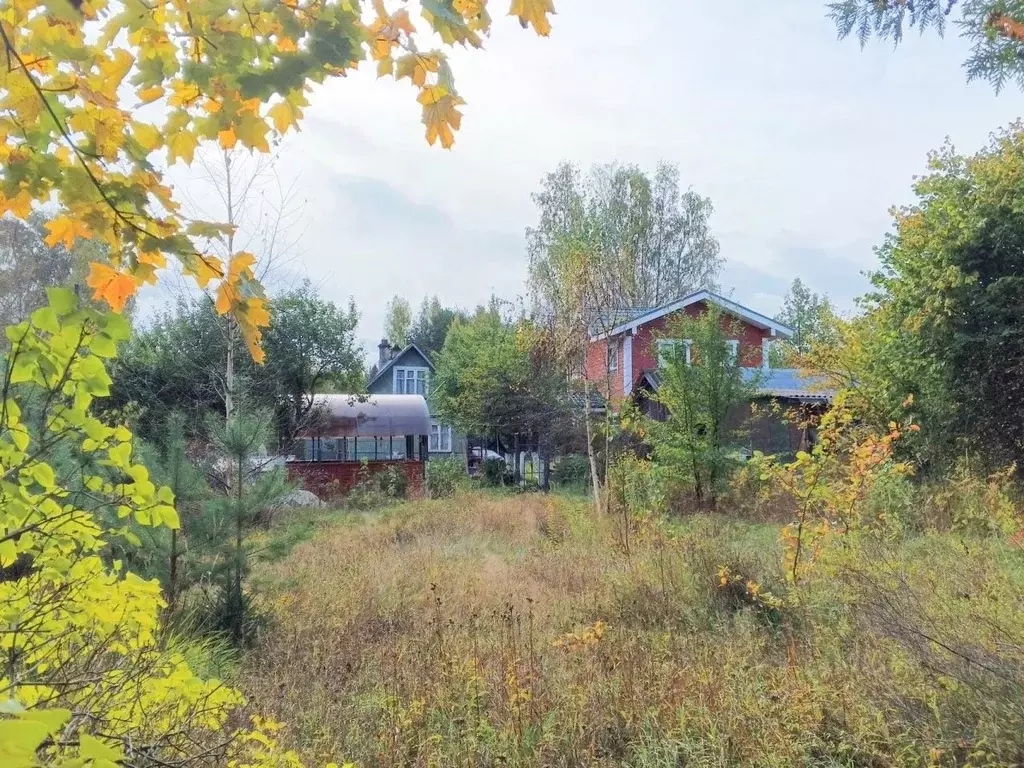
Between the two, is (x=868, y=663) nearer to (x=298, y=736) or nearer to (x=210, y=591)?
(x=298, y=736)

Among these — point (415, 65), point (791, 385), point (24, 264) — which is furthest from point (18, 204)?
point (24, 264)

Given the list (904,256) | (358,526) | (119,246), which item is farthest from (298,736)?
(904,256)

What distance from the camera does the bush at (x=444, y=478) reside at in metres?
15.7

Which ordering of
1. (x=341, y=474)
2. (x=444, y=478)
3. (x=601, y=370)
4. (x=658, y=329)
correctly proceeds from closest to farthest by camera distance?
(x=601, y=370), (x=341, y=474), (x=444, y=478), (x=658, y=329)

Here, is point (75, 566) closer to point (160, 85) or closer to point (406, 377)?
point (160, 85)

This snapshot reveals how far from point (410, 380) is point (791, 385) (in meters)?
20.4

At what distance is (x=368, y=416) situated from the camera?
712 inches

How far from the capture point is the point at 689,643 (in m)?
4.18

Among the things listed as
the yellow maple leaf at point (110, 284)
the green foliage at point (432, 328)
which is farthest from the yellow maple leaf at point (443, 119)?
the green foliage at point (432, 328)

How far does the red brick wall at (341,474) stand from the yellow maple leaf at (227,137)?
1418 cm

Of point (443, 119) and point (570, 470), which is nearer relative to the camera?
point (443, 119)

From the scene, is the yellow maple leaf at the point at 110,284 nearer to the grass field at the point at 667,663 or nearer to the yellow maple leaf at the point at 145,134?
the yellow maple leaf at the point at 145,134

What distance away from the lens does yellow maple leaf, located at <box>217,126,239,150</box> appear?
1433 mm

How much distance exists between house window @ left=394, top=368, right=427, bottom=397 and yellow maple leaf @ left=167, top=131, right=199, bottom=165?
1320 inches
